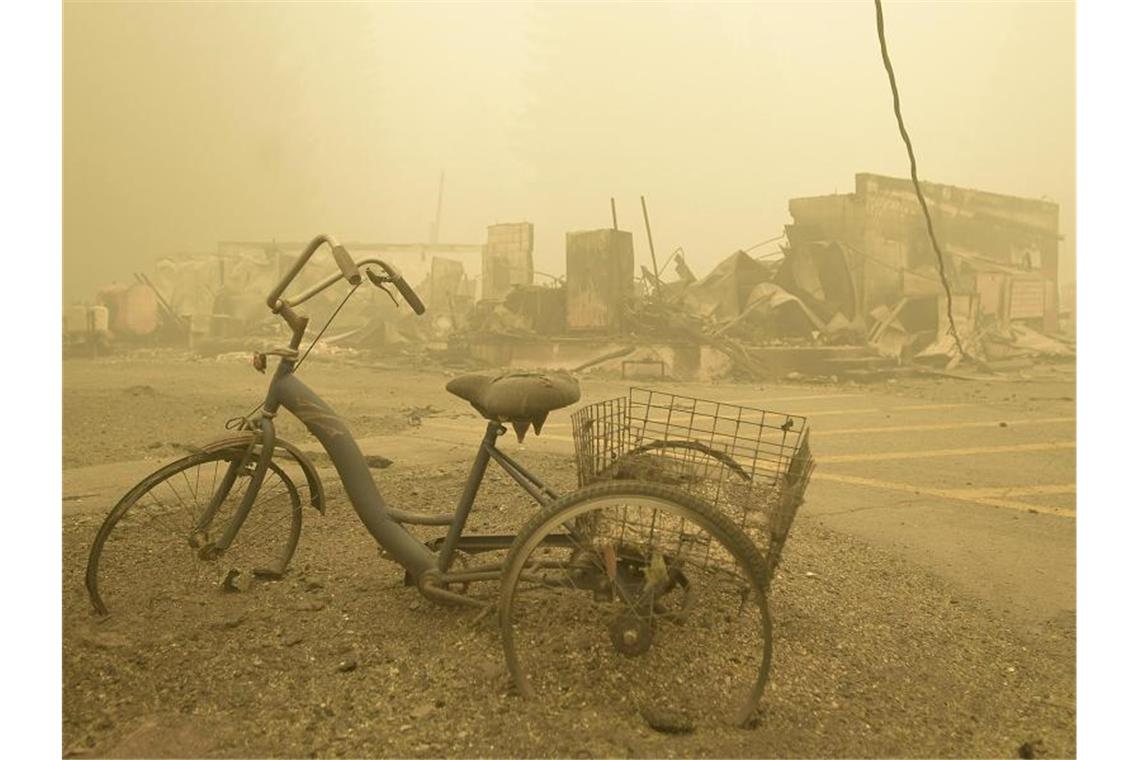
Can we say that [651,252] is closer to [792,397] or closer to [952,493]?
[792,397]

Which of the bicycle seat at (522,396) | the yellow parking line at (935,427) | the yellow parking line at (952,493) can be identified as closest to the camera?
the bicycle seat at (522,396)

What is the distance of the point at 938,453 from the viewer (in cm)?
511

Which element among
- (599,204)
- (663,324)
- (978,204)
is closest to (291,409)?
(599,204)

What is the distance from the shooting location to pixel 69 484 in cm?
358

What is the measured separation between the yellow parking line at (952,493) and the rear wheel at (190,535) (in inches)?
111

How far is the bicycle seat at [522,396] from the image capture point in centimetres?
205

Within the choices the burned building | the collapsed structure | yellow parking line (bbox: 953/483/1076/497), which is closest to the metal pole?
the collapsed structure

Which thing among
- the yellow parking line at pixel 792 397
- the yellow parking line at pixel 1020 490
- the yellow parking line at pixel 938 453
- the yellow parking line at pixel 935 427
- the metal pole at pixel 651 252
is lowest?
the yellow parking line at pixel 1020 490

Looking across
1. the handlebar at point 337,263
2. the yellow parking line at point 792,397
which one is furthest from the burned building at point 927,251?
the handlebar at point 337,263

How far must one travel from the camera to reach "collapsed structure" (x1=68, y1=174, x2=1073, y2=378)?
664 centimetres

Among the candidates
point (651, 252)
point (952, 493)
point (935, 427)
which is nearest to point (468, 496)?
point (952, 493)

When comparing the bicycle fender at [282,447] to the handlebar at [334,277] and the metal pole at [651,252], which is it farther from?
the metal pole at [651,252]

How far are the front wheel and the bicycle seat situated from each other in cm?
32
